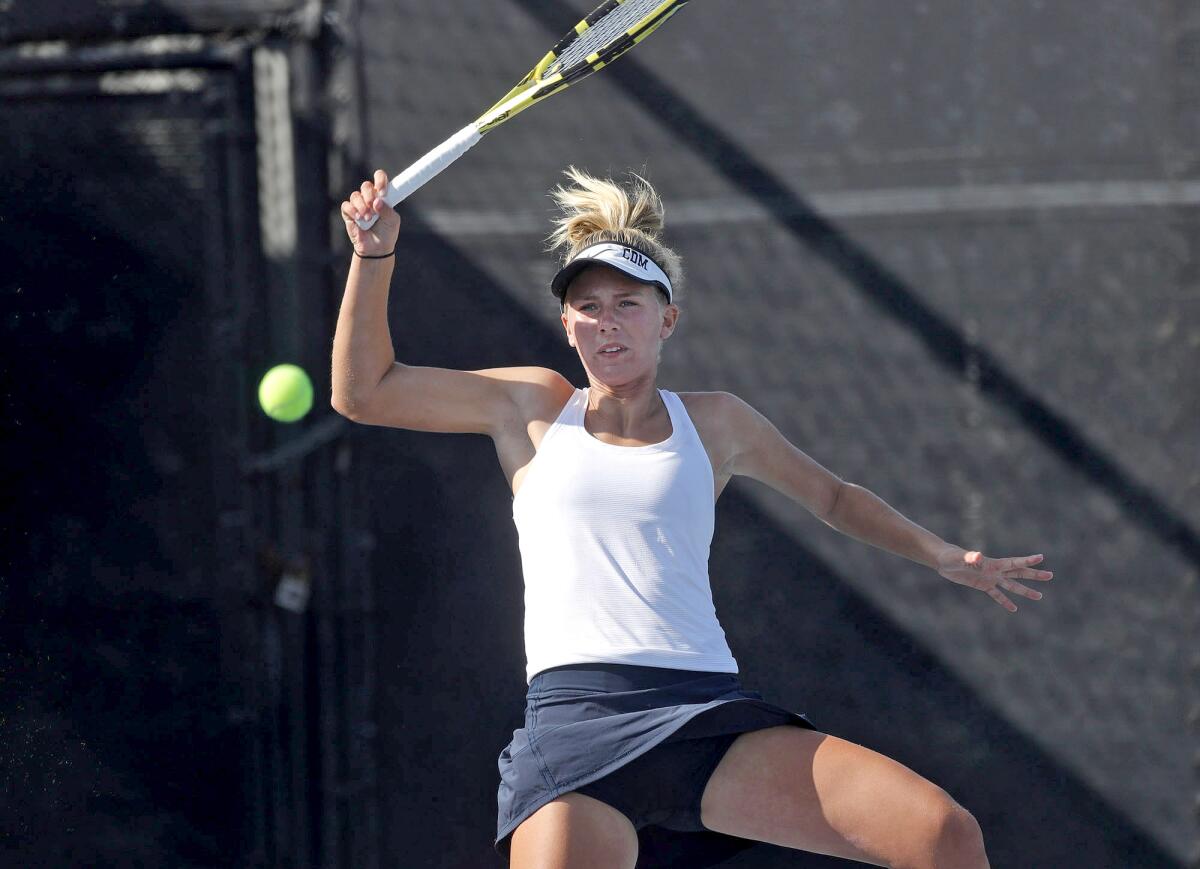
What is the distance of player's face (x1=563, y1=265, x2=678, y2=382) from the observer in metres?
2.58

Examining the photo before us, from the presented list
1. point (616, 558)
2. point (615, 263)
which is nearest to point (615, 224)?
point (615, 263)

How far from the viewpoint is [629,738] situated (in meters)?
2.38

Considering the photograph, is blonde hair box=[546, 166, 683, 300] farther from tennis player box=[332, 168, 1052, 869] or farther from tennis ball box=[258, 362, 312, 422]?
tennis ball box=[258, 362, 312, 422]

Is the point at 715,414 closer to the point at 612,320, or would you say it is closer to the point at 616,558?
the point at 612,320

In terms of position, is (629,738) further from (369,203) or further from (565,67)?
(565,67)

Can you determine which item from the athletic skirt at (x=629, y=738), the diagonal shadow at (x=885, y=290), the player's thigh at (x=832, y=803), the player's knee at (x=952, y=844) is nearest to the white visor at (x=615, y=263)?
the athletic skirt at (x=629, y=738)

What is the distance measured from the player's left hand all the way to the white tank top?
441 millimetres

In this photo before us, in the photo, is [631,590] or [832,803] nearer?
[832,803]

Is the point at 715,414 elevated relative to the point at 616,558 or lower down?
elevated

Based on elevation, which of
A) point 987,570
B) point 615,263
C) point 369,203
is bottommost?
Result: point 987,570

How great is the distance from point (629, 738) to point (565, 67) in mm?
1252

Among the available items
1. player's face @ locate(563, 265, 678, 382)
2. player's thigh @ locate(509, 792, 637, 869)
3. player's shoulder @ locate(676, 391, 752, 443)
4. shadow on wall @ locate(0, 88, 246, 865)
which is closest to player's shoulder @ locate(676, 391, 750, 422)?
player's shoulder @ locate(676, 391, 752, 443)

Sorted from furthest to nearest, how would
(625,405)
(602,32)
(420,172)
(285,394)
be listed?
(285,394) < (602,32) < (625,405) < (420,172)

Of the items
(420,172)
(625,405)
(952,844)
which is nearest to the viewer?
(952,844)
